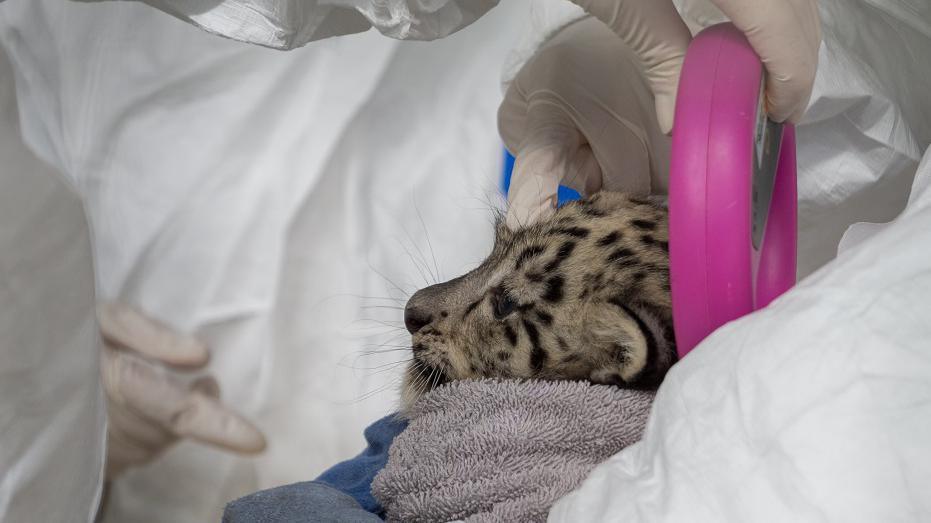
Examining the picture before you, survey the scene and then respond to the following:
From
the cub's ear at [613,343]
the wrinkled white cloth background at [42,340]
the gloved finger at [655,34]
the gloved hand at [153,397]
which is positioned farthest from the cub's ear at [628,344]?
the gloved hand at [153,397]

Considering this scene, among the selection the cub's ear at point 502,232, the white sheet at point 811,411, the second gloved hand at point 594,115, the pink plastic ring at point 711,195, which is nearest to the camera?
the white sheet at point 811,411

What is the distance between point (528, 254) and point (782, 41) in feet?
1.28

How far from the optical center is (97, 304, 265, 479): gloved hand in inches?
61.6

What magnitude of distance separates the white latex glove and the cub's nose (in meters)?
0.24

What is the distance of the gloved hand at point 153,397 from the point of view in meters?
1.56

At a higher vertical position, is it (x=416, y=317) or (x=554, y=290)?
(x=554, y=290)

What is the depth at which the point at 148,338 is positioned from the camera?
1.67m

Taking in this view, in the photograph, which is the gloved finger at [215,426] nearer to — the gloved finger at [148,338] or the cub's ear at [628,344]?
the gloved finger at [148,338]

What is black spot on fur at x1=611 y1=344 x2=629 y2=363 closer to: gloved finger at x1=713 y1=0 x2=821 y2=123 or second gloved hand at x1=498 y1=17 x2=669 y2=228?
gloved finger at x1=713 y1=0 x2=821 y2=123

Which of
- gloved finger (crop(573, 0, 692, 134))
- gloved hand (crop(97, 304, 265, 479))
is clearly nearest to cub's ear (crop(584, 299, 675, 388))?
gloved finger (crop(573, 0, 692, 134))

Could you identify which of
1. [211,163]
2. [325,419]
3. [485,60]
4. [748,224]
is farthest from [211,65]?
[748,224]

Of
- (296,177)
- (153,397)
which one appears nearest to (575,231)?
(153,397)

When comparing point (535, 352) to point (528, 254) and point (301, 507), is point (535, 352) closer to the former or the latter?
point (528, 254)

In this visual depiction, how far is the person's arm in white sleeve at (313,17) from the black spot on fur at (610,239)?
346 millimetres
